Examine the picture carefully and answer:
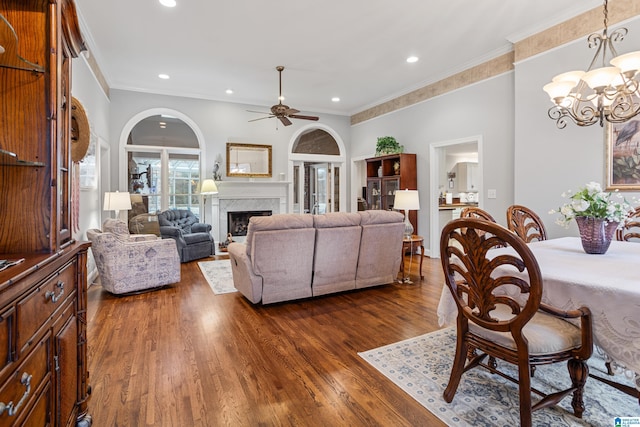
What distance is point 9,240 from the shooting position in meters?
1.32

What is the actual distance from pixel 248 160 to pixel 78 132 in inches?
188

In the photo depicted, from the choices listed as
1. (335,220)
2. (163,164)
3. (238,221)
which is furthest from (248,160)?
(335,220)

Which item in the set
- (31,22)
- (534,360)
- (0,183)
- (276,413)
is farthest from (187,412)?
(31,22)

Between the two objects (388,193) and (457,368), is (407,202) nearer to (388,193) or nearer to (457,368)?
(388,193)

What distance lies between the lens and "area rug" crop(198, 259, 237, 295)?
4202 millimetres

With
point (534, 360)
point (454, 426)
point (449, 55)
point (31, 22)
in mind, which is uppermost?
point (449, 55)

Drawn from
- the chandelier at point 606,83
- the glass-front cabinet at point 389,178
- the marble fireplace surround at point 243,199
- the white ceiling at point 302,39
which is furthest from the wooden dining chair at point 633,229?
the marble fireplace surround at point 243,199

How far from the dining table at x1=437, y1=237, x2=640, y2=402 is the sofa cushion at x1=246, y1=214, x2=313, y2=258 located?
6.50 ft

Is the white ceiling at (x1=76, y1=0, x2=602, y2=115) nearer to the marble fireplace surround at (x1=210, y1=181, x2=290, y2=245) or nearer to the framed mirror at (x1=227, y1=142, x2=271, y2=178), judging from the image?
the framed mirror at (x1=227, y1=142, x2=271, y2=178)

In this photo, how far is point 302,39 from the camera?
441 centimetres

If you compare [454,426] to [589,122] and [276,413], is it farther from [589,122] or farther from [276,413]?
[589,122]

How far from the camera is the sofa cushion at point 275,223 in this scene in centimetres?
331

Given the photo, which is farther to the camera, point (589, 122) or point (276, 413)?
point (589, 122)

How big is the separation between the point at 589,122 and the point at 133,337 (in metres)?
4.33
